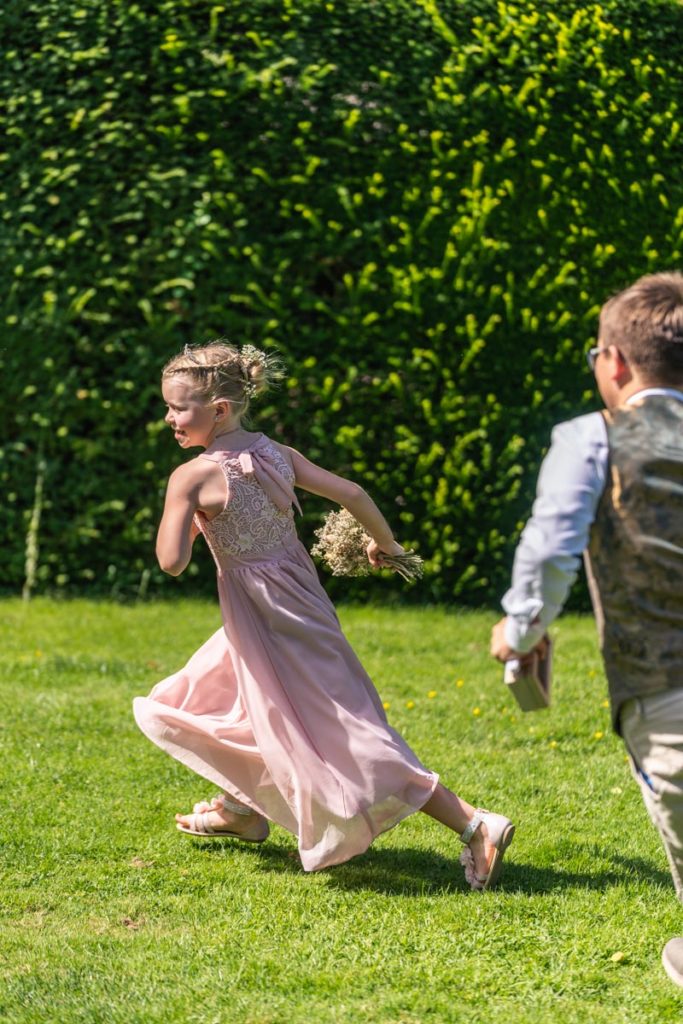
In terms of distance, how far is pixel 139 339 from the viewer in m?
7.54

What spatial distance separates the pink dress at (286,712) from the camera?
160 inches

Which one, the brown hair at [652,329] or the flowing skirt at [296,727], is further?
the flowing skirt at [296,727]

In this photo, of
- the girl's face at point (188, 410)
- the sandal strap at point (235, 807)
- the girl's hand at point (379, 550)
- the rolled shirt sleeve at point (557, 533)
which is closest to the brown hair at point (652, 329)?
the rolled shirt sleeve at point (557, 533)

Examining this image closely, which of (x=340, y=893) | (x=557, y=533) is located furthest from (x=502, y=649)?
→ (x=340, y=893)

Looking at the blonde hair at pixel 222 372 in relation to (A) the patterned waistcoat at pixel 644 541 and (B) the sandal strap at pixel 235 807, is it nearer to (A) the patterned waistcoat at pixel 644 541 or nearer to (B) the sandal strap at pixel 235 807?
(B) the sandal strap at pixel 235 807

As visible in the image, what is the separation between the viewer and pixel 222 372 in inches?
163

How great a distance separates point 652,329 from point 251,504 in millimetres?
1462

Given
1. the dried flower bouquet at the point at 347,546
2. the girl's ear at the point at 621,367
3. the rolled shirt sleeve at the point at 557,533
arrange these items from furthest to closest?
the dried flower bouquet at the point at 347,546 < the girl's ear at the point at 621,367 < the rolled shirt sleeve at the point at 557,533

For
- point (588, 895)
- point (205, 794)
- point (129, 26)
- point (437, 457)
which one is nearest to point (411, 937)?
point (588, 895)

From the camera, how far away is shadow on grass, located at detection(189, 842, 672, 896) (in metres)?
4.16

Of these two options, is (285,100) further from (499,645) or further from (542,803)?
(499,645)

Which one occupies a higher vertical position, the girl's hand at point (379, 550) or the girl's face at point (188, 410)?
the girl's face at point (188, 410)

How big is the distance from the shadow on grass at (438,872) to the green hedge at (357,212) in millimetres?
3234

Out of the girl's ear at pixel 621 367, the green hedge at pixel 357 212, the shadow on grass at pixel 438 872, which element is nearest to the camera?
the girl's ear at pixel 621 367
